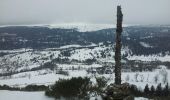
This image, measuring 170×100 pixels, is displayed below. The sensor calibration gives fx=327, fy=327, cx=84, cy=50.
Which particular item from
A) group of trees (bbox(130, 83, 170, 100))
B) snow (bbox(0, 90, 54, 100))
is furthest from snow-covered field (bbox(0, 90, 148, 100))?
group of trees (bbox(130, 83, 170, 100))

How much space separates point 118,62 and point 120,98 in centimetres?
250

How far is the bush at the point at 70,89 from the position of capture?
29.4m

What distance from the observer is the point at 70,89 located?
29703 mm

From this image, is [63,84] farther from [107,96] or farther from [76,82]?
[107,96]

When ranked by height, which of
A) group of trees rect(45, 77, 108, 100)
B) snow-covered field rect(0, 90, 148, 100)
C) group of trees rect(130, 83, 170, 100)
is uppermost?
group of trees rect(45, 77, 108, 100)

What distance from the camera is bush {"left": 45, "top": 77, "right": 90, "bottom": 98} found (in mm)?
29392

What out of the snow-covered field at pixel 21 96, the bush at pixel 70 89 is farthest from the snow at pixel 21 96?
the bush at pixel 70 89

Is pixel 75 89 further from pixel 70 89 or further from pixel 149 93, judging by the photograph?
pixel 149 93

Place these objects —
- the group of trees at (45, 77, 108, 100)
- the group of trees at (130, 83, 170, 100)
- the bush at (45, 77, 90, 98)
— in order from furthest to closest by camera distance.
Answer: the group of trees at (130, 83, 170, 100) < the bush at (45, 77, 90, 98) < the group of trees at (45, 77, 108, 100)

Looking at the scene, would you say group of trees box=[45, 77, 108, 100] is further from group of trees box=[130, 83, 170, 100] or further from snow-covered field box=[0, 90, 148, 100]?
group of trees box=[130, 83, 170, 100]

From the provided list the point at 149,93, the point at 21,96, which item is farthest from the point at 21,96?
the point at 149,93

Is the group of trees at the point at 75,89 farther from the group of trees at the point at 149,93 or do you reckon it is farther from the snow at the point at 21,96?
the group of trees at the point at 149,93

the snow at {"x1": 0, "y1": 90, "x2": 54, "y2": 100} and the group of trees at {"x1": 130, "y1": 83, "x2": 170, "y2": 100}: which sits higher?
the snow at {"x1": 0, "y1": 90, "x2": 54, "y2": 100}

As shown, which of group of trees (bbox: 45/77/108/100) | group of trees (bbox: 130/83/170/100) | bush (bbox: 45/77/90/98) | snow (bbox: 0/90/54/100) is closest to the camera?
group of trees (bbox: 45/77/108/100)
